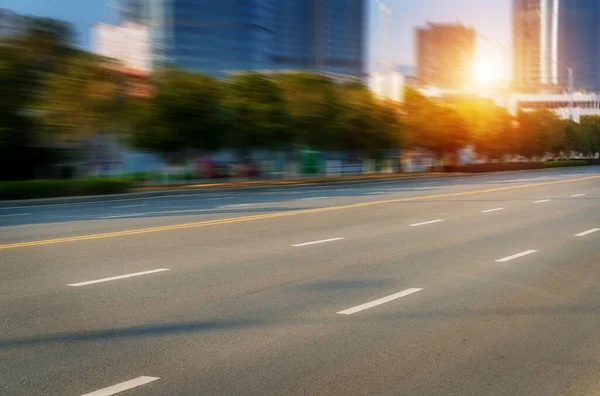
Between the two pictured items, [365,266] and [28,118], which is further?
[28,118]

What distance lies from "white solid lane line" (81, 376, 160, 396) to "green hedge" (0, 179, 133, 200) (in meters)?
24.8

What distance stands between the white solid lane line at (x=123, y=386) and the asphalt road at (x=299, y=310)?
20mm

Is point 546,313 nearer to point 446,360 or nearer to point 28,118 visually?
point 446,360

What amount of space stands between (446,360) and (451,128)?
203 feet

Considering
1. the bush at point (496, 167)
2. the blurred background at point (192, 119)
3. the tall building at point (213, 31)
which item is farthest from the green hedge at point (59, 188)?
the tall building at point (213, 31)

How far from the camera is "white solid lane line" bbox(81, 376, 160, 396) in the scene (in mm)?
5598

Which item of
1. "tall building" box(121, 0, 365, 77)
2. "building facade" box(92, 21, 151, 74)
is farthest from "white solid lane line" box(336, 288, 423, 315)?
"tall building" box(121, 0, 365, 77)

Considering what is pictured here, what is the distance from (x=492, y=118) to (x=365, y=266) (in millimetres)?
69553

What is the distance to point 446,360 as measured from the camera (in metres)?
6.55

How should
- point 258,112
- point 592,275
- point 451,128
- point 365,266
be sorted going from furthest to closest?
point 451,128
point 258,112
point 365,266
point 592,275

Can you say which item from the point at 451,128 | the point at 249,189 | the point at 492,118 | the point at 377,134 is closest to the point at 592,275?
the point at 249,189

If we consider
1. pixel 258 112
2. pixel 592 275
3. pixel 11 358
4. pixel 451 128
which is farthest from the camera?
pixel 451 128

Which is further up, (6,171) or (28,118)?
(28,118)

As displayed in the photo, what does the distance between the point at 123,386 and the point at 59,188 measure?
2608 cm
